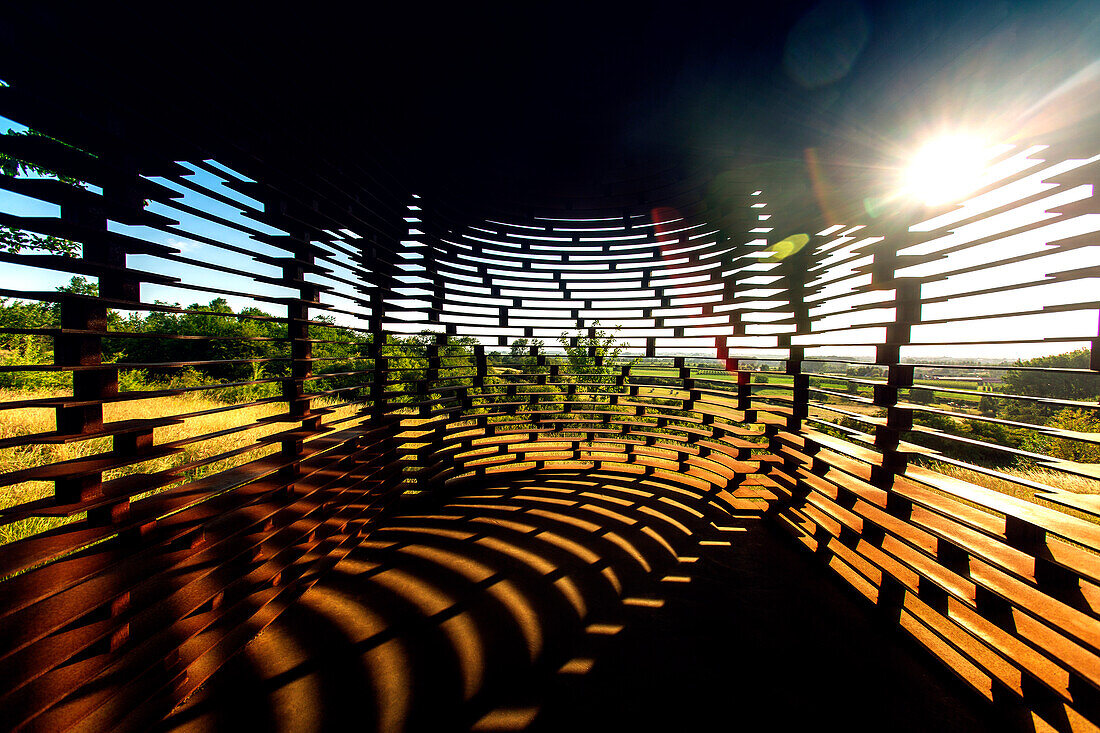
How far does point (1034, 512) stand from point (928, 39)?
270 cm

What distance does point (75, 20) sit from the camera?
1.70 metres

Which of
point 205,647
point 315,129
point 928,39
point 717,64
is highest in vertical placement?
point 717,64

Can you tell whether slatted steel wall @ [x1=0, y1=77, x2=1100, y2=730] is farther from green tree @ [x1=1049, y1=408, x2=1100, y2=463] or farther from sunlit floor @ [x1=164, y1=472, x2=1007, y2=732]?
green tree @ [x1=1049, y1=408, x2=1100, y2=463]

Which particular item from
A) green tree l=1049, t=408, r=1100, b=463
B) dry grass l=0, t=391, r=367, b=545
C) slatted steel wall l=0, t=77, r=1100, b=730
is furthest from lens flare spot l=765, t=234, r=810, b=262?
green tree l=1049, t=408, r=1100, b=463

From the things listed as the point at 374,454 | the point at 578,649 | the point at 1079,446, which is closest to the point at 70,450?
the point at 374,454

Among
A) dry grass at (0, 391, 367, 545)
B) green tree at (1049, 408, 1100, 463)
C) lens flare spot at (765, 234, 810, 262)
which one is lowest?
green tree at (1049, 408, 1100, 463)

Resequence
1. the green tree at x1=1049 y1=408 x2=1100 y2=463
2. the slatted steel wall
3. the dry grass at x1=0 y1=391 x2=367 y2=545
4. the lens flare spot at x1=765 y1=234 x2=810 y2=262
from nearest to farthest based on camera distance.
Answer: the slatted steel wall
the lens flare spot at x1=765 y1=234 x2=810 y2=262
the dry grass at x1=0 y1=391 x2=367 y2=545
the green tree at x1=1049 y1=408 x2=1100 y2=463

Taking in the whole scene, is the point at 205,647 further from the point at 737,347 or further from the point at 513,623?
the point at 737,347

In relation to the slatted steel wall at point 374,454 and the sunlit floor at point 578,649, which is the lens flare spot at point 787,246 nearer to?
the slatted steel wall at point 374,454

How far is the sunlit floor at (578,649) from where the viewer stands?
6.10ft

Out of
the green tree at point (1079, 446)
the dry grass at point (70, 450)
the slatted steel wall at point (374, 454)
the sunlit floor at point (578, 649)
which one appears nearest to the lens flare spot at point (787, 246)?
the slatted steel wall at point (374, 454)

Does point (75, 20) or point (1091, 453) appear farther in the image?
point (1091, 453)

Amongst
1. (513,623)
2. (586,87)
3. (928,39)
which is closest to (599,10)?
(586,87)

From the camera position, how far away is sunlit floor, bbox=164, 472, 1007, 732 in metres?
1.86
